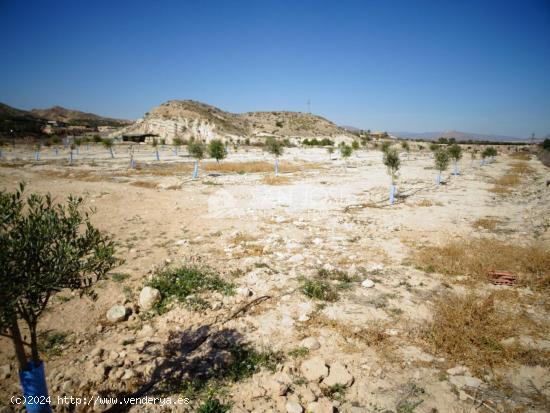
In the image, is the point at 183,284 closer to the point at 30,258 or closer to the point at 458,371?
the point at 30,258

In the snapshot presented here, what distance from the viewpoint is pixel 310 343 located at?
5668 mm

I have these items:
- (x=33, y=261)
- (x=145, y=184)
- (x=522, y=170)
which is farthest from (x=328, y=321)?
(x=522, y=170)

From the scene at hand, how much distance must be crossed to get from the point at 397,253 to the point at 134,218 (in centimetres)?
1231

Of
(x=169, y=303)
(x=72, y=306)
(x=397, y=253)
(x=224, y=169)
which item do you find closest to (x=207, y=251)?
(x=169, y=303)

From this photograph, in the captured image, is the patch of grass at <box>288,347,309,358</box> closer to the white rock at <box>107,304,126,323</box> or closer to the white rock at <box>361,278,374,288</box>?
the white rock at <box>361,278,374,288</box>

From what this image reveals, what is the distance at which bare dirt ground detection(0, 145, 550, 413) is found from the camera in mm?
4656

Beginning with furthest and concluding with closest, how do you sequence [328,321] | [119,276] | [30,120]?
[30,120], [119,276], [328,321]

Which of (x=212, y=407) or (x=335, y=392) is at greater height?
(x=212, y=407)

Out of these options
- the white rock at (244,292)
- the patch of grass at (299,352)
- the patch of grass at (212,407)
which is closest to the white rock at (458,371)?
the patch of grass at (299,352)

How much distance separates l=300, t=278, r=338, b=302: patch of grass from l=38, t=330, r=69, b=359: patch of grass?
5.43 meters

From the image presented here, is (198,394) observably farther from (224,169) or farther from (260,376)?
(224,169)

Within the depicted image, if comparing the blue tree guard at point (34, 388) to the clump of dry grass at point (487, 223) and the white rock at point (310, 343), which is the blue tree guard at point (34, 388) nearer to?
the white rock at point (310, 343)

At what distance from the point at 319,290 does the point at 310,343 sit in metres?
1.91

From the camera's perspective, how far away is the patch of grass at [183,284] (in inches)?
286
